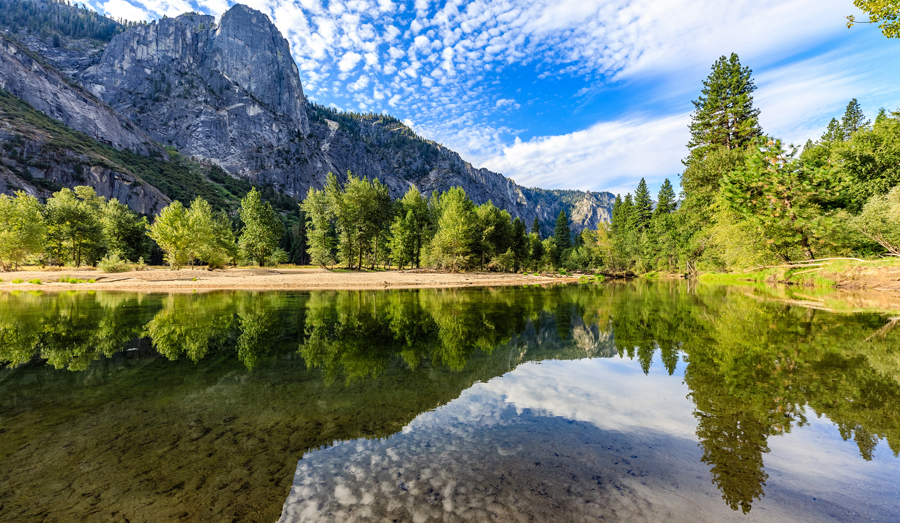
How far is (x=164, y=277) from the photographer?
37469mm

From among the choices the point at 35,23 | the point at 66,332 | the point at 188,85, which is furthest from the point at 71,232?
the point at 35,23

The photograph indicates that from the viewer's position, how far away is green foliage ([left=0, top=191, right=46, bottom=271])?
37125 millimetres

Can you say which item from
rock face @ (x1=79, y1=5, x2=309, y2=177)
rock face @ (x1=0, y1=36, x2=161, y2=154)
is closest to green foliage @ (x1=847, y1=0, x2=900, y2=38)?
rock face @ (x1=0, y1=36, x2=161, y2=154)

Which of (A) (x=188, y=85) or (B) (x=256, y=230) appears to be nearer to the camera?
(B) (x=256, y=230)

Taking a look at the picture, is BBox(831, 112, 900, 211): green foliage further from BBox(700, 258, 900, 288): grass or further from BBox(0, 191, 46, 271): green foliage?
BBox(0, 191, 46, 271): green foliage

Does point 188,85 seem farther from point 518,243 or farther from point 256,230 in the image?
point 518,243

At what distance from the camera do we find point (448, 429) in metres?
5.07

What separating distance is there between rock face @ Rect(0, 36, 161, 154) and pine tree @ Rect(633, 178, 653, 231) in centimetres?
18871

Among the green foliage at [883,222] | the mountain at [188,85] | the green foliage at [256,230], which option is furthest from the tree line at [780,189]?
the mountain at [188,85]

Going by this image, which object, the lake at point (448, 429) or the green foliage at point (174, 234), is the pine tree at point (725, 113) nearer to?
the lake at point (448, 429)

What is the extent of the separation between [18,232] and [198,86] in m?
190

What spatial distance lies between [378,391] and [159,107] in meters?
237

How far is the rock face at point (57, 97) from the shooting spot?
383ft

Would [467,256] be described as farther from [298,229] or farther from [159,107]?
[159,107]
